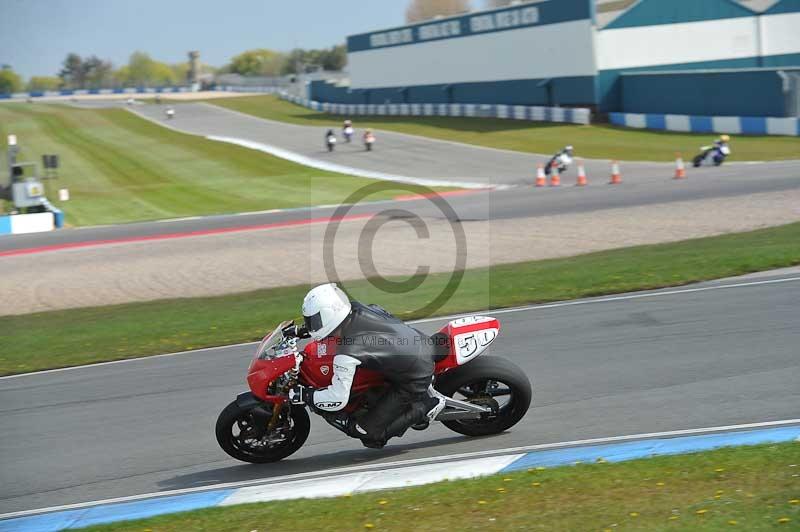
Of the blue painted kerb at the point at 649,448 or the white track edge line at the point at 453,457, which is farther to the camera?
the white track edge line at the point at 453,457

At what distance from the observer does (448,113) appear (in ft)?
218

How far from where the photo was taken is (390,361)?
7.75 meters

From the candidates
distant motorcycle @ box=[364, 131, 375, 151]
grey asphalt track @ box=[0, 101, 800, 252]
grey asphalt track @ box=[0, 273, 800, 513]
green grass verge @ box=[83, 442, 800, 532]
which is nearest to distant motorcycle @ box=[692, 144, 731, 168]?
grey asphalt track @ box=[0, 101, 800, 252]

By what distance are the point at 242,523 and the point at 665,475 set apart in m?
3.11

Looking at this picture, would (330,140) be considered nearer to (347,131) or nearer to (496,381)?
(347,131)

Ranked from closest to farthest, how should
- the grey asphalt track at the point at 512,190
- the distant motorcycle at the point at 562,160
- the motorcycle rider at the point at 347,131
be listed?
the grey asphalt track at the point at 512,190
the distant motorcycle at the point at 562,160
the motorcycle rider at the point at 347,131

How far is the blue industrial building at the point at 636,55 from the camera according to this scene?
48.0m

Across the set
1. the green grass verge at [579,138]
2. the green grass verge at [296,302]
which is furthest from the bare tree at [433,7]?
the green grass verge at [296,302]

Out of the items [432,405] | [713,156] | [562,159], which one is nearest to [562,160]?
[562,159]

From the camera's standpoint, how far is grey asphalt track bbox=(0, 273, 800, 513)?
27.0 feet

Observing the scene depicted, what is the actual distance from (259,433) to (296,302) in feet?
25.0

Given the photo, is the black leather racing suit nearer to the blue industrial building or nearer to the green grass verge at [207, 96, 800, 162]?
the green grass verge at [207, 96, 800, 162]

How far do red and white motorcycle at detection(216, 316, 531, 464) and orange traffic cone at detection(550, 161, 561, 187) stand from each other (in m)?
26.2

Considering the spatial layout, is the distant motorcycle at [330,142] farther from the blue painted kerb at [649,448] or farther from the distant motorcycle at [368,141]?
the blue painted kerb at [649,448]
